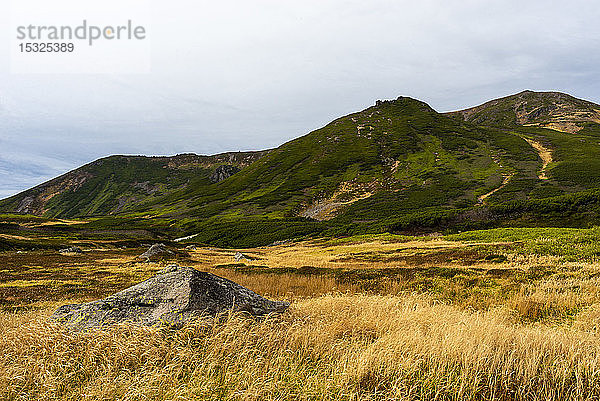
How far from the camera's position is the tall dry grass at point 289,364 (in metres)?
4.20

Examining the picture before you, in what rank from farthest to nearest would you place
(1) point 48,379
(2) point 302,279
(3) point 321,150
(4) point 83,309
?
1. (3) point 321,150
2. (2) point 302,279
3. (4) point 83,309
4. (1) point 48,379

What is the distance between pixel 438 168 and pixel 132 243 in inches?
5151

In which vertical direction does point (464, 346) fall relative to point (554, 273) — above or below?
above

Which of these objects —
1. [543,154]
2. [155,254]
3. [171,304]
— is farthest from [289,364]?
[543,154]

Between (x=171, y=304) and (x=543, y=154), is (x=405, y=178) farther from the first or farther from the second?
(x=171, y=304)

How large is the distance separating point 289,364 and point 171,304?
3643 mm

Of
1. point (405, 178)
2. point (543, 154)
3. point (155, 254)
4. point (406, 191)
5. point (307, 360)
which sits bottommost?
point (155, 254)

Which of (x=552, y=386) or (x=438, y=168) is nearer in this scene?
(x=552, y=386)

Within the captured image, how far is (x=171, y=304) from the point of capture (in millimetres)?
7191

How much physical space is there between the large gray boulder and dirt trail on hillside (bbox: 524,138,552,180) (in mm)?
133225

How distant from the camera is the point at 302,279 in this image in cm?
1973

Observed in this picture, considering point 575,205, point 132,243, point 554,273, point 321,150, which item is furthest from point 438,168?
point 554,273

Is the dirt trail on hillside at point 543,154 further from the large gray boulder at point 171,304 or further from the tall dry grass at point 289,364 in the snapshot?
the large gray boulder at point 171,304

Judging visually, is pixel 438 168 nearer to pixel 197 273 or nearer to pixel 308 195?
pixel 308 195
